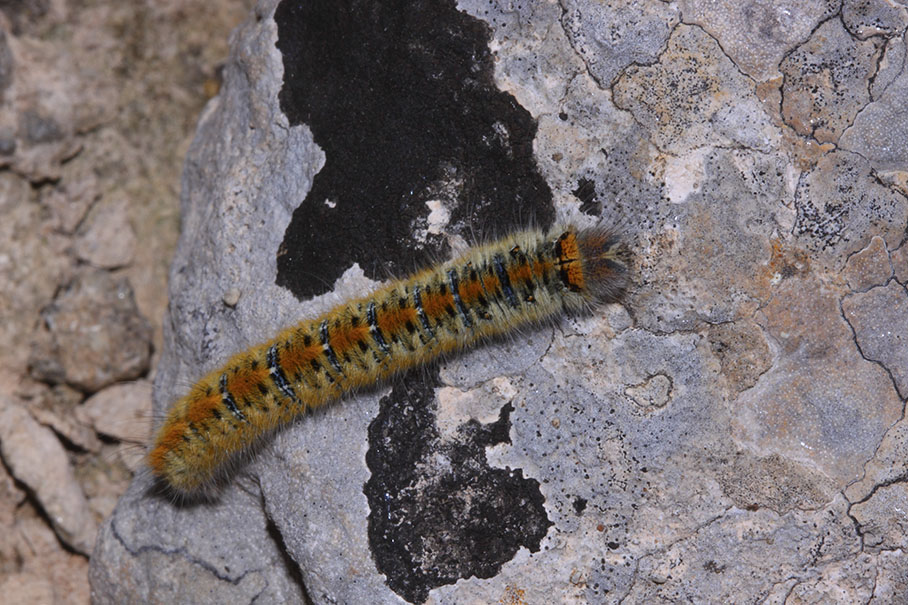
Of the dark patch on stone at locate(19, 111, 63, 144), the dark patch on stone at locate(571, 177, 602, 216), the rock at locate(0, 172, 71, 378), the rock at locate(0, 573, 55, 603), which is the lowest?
the rock at locate(0, 573, 55, 603)

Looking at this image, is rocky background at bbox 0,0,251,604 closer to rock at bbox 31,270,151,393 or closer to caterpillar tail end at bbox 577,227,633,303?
rock at bbox 31,270,151,393

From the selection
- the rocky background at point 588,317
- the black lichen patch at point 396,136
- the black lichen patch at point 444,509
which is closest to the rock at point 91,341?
the rocky background at point 588,317

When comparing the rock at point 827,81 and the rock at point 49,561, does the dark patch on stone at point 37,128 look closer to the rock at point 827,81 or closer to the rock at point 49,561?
the rock at point 49,561

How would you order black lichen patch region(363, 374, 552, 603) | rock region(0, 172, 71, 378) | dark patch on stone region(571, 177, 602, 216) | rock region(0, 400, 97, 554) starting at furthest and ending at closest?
rock region(0, 172, 71, 378), rock region(0, 400, 97, 554), dark patch on stone region(571, 177, 602, 216), black lichen patch region(363, 374, 552, 603)

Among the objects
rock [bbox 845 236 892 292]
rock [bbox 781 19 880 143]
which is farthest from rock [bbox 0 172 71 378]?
rock [bbox 845 236 892 292]

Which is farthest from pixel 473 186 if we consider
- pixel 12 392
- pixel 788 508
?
pixel 12 392

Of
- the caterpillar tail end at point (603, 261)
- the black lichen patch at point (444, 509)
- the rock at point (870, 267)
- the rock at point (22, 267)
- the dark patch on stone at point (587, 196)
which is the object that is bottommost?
the black lichen patch at point (444, 509)
